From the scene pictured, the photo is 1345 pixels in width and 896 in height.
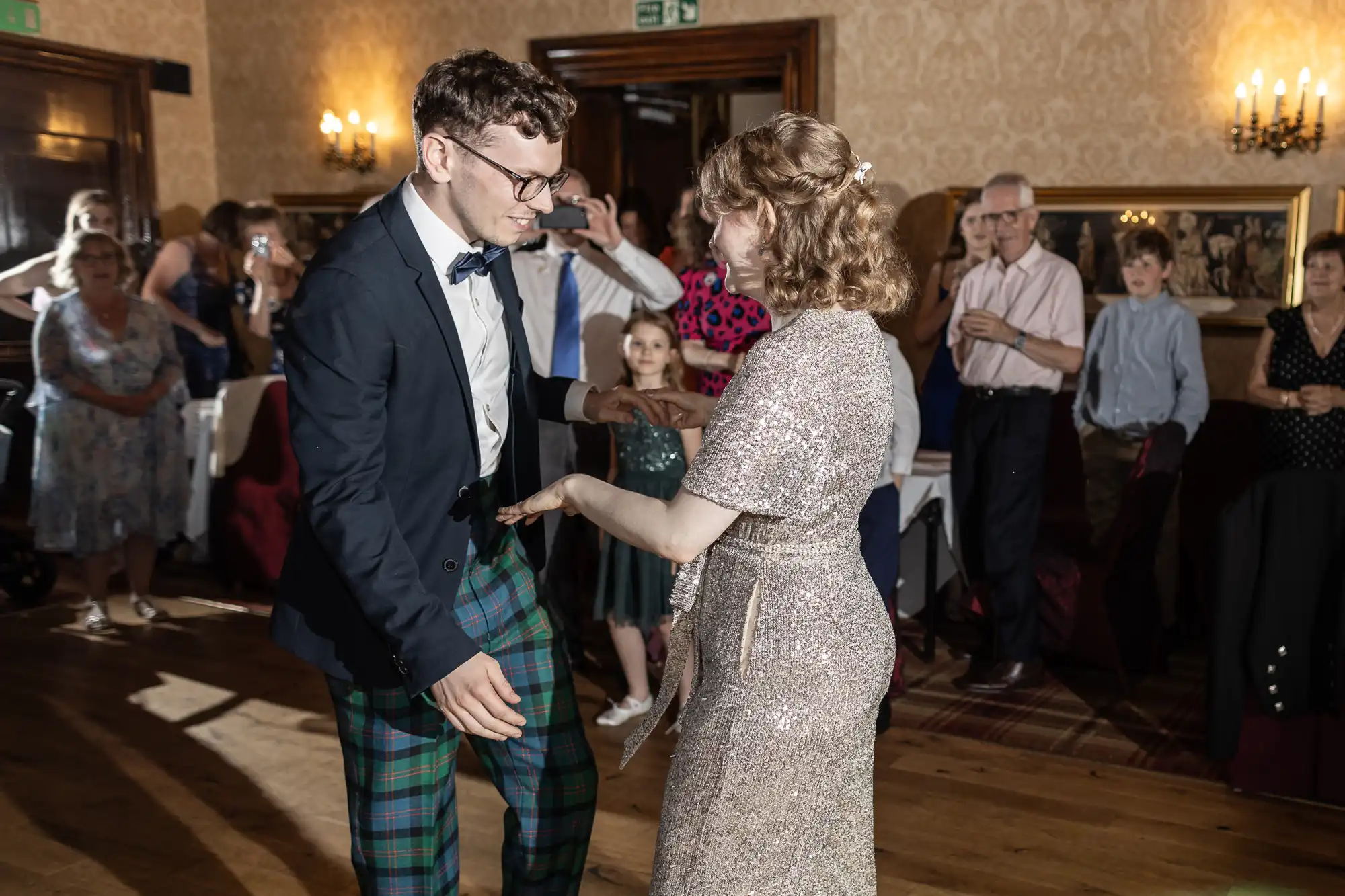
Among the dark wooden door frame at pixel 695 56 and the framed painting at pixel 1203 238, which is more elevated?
the dark wooden door frame at pixel 695 56

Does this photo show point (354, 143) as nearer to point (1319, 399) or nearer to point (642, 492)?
point (642, 492)

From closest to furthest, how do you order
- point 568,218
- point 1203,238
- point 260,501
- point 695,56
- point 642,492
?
point 568,218 < point 642,492 < point 1203,238 < point 260,501 < point 695,56

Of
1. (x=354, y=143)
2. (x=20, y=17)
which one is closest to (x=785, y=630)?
(x=354, y=143)

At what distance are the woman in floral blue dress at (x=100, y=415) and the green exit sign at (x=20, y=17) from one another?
2.41 metres

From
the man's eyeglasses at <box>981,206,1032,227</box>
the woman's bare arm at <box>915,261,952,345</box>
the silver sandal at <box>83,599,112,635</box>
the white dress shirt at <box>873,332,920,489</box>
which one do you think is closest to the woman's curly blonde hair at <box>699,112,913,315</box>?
the white dress shirt at <box>873,332,920,489</box>

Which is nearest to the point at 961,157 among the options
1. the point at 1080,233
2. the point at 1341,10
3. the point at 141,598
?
the point at 1080,233

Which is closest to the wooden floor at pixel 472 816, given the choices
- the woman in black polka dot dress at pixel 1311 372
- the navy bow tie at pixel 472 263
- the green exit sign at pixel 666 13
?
the woman in black polka dot dress at pixel 1311 372

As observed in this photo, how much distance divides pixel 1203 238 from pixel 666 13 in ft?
9.27

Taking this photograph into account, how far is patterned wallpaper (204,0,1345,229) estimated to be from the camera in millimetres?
5270

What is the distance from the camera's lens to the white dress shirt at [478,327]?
6.12 ft

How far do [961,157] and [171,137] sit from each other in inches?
187

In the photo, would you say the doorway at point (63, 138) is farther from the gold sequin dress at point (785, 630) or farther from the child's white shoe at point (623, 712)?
→ the gold sequin dress at point (785, 630)

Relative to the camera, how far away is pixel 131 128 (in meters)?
7.46

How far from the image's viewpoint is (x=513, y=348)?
6.72 feet
